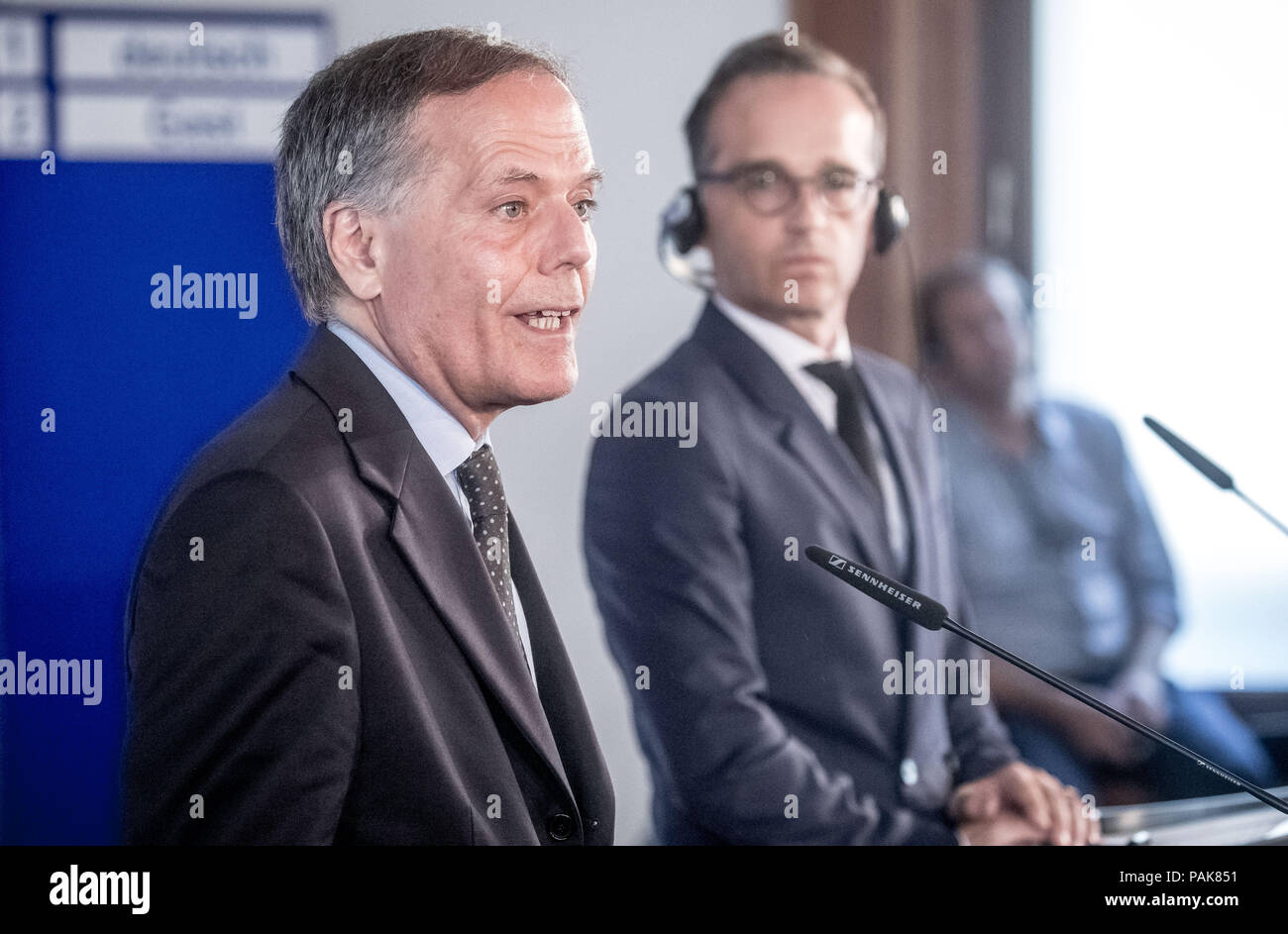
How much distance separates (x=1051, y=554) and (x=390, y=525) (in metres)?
1.11

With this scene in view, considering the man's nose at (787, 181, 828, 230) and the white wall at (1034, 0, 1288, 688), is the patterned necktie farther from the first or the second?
the white wall at (1034, 0, 1288, 688)

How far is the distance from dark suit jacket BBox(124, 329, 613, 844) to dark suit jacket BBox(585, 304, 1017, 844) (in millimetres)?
232

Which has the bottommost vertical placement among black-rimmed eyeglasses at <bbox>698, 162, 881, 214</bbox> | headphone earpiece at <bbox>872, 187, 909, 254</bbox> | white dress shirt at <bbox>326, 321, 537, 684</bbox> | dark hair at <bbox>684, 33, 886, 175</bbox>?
white dress shirt at <bbox>326, 321, 537, 684</bbox>

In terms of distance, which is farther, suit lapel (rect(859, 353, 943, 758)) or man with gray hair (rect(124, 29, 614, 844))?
suit lapel (rect(859, 353, 943, 758))

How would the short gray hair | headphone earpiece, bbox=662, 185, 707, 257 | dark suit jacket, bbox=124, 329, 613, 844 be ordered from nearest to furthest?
dark suit jacket, bbox=124, 329, 613, 844 < the short gray hair < headphone earpiece, bbox=662, 185, 707, 257

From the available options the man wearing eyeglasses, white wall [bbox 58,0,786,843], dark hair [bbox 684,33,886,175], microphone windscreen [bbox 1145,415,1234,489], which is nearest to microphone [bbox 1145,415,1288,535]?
microphone windscreen [bbox 1145,415,1234,489]

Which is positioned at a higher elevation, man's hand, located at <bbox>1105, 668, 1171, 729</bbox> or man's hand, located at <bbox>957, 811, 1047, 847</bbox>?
man's hand, located at <bbox>1105, 668, 1171, 729</bbox>

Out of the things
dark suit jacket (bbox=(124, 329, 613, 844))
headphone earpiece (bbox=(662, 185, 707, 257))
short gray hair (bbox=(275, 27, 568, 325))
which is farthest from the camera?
→ headphone earpiece (bbox=(662, 185, 707, 257))

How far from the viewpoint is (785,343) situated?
2.09 meters

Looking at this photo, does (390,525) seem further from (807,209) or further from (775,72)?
(775,72)

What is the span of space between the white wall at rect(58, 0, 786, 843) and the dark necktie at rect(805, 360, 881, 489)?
25cm

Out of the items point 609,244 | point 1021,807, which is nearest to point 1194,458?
point 1021,807

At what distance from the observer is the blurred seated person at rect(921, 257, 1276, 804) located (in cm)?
208
